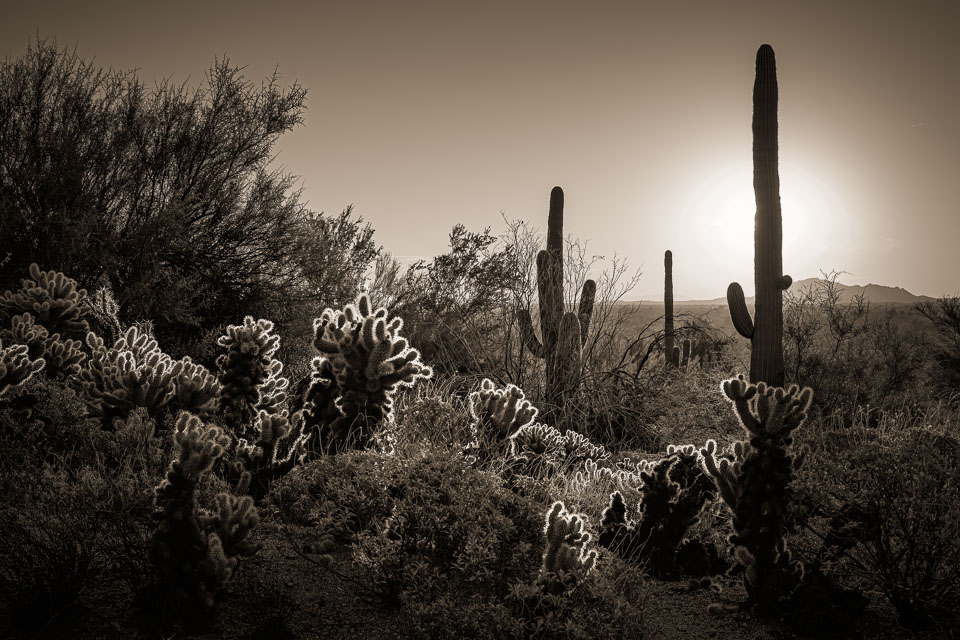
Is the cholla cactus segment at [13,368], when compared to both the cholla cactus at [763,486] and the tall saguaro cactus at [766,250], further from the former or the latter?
the tall saguaro cactus at [766,250]

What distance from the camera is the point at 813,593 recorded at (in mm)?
3404

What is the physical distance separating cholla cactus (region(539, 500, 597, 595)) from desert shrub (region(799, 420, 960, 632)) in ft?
4.42

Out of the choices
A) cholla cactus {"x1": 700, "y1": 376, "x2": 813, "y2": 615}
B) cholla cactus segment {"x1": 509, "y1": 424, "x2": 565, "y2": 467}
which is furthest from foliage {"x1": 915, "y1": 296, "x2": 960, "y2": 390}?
cholla cactus {"x1": 700, "y1": 376, "x2": 813, "y2": 615}

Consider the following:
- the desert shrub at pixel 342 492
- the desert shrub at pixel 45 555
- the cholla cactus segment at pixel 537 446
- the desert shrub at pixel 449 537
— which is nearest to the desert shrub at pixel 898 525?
the desert shrub at pixel 449 537

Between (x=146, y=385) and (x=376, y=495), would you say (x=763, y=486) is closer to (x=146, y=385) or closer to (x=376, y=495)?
(x=376, y=495)

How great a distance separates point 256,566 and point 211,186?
7.99m

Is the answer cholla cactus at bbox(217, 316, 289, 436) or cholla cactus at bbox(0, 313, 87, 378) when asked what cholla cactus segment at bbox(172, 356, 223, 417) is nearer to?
cholla cactus at bbox(217, 316, 289, 436)

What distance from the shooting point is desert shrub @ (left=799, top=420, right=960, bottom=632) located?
354 cm

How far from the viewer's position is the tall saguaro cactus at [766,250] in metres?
9.40

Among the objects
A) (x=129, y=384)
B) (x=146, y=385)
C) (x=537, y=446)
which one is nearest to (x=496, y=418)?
(x=537, y=446)

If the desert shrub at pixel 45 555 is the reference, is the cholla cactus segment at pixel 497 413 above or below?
above

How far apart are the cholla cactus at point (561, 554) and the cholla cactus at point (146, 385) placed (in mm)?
2942

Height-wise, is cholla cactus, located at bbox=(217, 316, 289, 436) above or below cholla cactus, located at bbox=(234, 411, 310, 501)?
above

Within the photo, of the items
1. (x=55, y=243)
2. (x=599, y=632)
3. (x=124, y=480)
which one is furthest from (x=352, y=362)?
(x=55, y=243)
